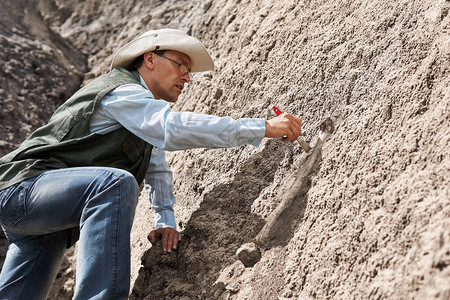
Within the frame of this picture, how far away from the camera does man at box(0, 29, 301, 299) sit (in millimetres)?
1709

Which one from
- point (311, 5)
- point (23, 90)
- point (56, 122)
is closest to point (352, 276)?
point (56, 122)

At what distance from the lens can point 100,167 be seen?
71.8 inches

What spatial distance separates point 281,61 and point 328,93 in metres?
0.42

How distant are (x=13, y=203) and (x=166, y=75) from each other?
0.75m

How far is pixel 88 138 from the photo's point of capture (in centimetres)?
189

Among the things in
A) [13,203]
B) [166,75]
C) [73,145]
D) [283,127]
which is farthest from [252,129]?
[13,203]

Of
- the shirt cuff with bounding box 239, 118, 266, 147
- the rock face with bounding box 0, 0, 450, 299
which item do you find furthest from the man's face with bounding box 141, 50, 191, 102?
the shirt cuff with bounding box 239, 118, 266, 147

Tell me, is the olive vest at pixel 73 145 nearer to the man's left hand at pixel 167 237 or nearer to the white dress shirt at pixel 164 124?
the white dress shirt at pixel 164 124

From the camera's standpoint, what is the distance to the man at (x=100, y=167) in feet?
5.61

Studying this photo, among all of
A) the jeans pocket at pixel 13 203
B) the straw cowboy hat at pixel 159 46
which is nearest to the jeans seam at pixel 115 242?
the jeans pocket at pixel 13 203

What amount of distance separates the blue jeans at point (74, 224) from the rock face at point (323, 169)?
0.37 meters

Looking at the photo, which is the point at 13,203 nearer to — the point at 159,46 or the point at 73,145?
the point at 73,145

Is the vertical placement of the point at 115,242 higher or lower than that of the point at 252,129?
lower

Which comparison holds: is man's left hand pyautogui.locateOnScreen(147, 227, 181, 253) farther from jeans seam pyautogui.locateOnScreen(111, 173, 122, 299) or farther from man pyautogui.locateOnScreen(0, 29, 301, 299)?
jeans seam pyautogui.locateOnScreen(111, 173, 122, 299)
